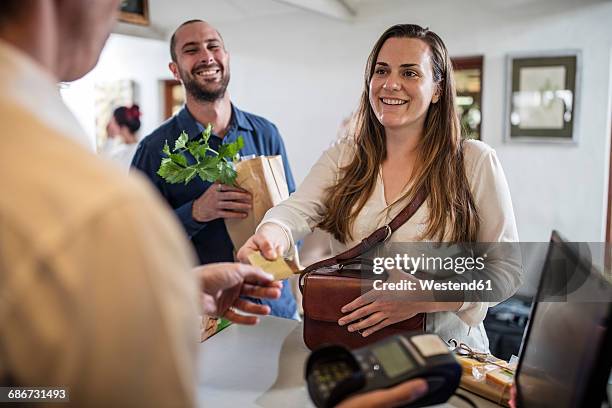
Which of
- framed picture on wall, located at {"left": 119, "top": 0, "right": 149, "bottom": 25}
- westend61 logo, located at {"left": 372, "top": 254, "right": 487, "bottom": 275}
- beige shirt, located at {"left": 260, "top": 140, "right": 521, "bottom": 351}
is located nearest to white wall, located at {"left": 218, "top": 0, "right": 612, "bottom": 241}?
framed picture on wall, located at {"left": 119, "top": 0, "right": 149, "bottom": 25}

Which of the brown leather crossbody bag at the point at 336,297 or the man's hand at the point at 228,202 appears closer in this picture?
the brown leather crossbody bag at the point at 336,297

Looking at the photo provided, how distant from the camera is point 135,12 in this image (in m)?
4.75

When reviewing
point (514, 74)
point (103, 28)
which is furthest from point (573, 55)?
point (103, 28)

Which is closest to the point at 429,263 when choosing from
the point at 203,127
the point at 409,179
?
the point at 409,179

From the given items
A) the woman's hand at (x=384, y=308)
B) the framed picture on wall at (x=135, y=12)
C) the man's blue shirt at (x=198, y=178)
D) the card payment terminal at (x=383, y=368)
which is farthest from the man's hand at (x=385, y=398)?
the framed picture on wall at (x=135, y=12)

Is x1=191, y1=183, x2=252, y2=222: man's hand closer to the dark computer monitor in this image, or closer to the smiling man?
the smiling man

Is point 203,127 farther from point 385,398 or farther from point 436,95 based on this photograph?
point 385,398

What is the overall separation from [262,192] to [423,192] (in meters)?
0.54

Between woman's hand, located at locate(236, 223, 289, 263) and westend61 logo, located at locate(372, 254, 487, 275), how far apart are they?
0.27m

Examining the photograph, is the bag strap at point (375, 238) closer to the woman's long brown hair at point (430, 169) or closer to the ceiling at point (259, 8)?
the woman's long brown hair at point (430, 169)

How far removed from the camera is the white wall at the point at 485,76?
448cm

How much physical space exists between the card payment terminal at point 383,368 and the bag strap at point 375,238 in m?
0.61

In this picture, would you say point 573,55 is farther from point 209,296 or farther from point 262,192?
point 209,296

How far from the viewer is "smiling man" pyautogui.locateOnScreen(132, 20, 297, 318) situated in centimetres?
220
